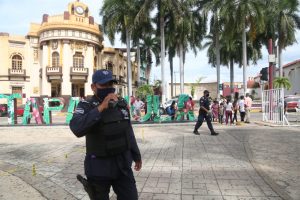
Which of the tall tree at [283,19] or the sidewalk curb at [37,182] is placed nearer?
the sidewalk curb at [37,182]

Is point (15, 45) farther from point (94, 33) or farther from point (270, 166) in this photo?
point (270, 166)

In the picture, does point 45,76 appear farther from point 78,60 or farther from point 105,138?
point 105,138

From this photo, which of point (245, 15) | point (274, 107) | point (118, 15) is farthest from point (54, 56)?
point (274, 107)

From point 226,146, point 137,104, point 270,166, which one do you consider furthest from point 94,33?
point 270,166

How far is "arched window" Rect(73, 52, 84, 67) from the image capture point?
3869 cm

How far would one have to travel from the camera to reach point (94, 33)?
130 feet

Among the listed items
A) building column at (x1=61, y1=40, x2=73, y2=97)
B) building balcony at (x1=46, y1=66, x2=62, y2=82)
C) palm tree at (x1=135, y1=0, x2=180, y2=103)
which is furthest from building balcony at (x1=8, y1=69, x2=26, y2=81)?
palm tree at (x1=135, y1=0, x2=180, y2=103)

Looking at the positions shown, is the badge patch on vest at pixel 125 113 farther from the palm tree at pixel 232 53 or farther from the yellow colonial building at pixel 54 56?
the palm tree at pixel 232 53

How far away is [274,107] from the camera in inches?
628

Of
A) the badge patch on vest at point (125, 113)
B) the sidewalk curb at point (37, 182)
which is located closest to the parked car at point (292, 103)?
the sidewalk curb at point (37, 182)

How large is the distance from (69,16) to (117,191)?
37.6 meters

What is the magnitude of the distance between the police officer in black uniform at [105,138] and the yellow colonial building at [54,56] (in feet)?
116

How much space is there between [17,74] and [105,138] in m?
40.4

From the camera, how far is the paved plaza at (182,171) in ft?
16.4
